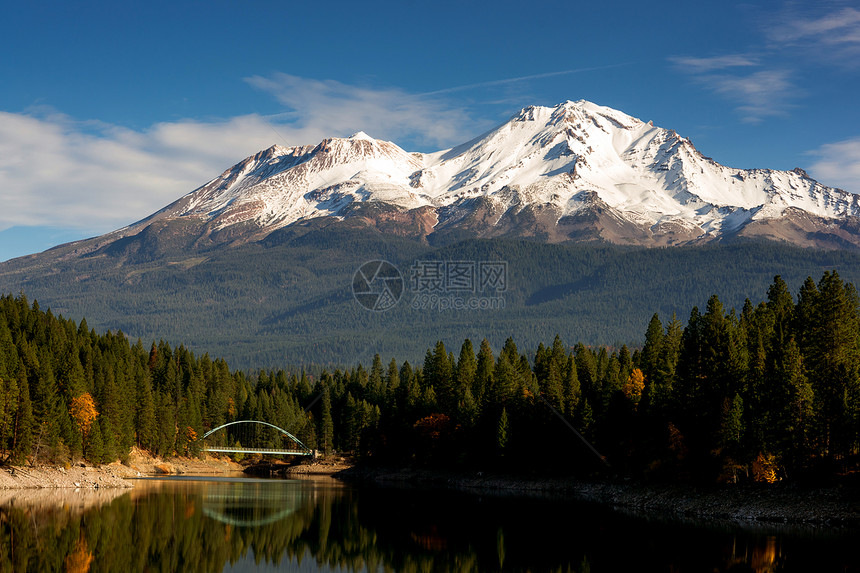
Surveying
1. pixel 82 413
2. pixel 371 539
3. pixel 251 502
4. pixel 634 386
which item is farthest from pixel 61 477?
pixel 634 386

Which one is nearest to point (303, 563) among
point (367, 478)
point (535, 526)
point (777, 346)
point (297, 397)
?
point (535, 526)

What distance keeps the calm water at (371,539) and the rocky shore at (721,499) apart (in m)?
4.27

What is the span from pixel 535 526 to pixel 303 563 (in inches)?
945

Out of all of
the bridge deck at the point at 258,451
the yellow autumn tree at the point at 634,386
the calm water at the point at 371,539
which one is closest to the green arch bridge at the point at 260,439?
the bridge deck at the point at 258,451

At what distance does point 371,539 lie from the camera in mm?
76000

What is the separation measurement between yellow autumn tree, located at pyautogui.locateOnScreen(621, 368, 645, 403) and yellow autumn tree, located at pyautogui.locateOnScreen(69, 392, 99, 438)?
62384 mm

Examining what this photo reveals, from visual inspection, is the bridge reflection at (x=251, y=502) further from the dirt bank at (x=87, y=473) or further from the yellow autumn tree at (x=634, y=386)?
the yellow autumn tree at (x=634, y=386)

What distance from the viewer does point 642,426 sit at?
340 feet

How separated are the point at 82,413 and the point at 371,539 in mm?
52514

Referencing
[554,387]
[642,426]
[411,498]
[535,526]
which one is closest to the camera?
[535,526]

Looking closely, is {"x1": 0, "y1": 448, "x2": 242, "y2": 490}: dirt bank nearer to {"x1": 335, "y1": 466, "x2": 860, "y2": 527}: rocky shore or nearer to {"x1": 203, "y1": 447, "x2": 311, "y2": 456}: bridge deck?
{"x1": 203, "y1": 447, "x2": 311, "y2": 456}: bridge deck

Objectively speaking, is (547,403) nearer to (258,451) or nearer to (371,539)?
(371,539)

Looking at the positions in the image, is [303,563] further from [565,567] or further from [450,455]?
[450,455]

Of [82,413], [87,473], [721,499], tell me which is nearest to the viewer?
[721,499]
